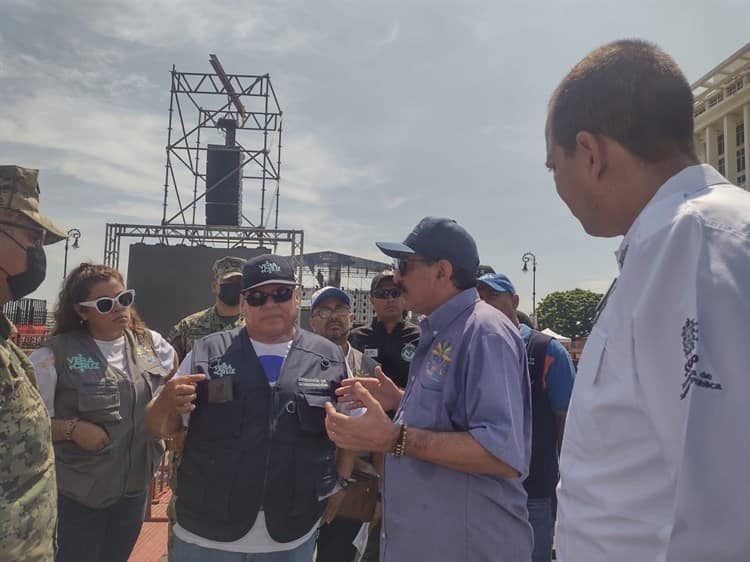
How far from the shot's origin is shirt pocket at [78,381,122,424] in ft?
9.07

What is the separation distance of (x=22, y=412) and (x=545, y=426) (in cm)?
275

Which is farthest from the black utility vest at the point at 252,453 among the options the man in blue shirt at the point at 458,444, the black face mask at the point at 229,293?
the black face mask at the point at 229,293

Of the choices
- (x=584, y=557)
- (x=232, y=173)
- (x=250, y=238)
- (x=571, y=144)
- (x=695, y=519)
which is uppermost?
(x=232, y=173)

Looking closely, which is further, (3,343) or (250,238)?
(250,238)

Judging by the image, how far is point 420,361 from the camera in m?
2.24

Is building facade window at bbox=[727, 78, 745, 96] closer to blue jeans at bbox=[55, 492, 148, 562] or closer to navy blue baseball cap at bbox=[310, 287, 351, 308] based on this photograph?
navy blue baseball cap at bbox=[310, 287, 351, 308]

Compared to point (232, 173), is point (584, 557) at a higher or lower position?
lower

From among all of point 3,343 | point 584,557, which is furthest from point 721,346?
point 3,343

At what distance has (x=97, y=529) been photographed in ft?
8.99

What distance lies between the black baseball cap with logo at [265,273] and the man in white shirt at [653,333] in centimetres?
167

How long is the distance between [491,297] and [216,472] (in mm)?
2208

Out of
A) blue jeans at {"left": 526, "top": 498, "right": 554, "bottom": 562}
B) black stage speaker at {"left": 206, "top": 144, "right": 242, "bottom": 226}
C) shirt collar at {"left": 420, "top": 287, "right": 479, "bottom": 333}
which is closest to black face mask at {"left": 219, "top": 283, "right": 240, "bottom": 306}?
shirt collar at {"left": 420, "top": 287, "right": 479, "bottom": 333}

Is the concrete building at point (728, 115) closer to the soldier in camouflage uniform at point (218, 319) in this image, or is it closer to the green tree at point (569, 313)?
the green tree at point (569, 313)

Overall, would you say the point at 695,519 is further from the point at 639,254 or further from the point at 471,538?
the point at 471,538
